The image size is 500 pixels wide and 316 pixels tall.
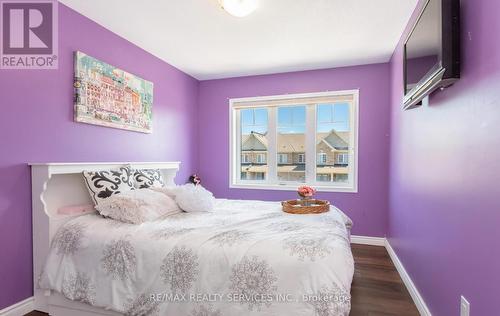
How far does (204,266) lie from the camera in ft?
4.94

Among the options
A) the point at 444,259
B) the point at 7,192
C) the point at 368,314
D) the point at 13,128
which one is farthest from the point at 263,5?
the point at 368,314

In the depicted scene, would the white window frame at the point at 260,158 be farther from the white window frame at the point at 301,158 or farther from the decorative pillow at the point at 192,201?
the decorative pillow at the point at 192,201

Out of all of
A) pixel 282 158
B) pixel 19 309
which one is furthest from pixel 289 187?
pixel 19 309

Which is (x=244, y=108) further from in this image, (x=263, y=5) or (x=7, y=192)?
(x=7, y=192)

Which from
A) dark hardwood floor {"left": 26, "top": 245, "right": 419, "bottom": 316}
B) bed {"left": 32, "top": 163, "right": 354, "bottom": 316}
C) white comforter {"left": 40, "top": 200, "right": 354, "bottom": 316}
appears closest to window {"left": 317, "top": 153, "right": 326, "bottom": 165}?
dark hardwood floor {"left": 26, "top": 245, "right": 419, "bottom": 316}

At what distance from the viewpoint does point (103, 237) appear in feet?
5.85

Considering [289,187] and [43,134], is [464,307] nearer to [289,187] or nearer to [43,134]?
[289,187]

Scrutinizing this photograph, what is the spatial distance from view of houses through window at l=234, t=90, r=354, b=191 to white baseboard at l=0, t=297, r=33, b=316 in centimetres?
289

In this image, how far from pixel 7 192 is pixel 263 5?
2379mm

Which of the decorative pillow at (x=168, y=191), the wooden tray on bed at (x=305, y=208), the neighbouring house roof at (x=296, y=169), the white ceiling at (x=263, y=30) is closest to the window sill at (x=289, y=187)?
the neighbouring house roof at (x=296, y=169)

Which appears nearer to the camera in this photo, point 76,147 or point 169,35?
point 76,147

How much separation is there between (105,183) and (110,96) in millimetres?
910

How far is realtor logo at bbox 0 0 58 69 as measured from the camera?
6.25 ft

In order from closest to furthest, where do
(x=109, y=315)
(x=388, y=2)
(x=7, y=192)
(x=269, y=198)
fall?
(x=109, y=315)
(x=7, y=192)
(x=388, y=2)
(x=269, y=198)
